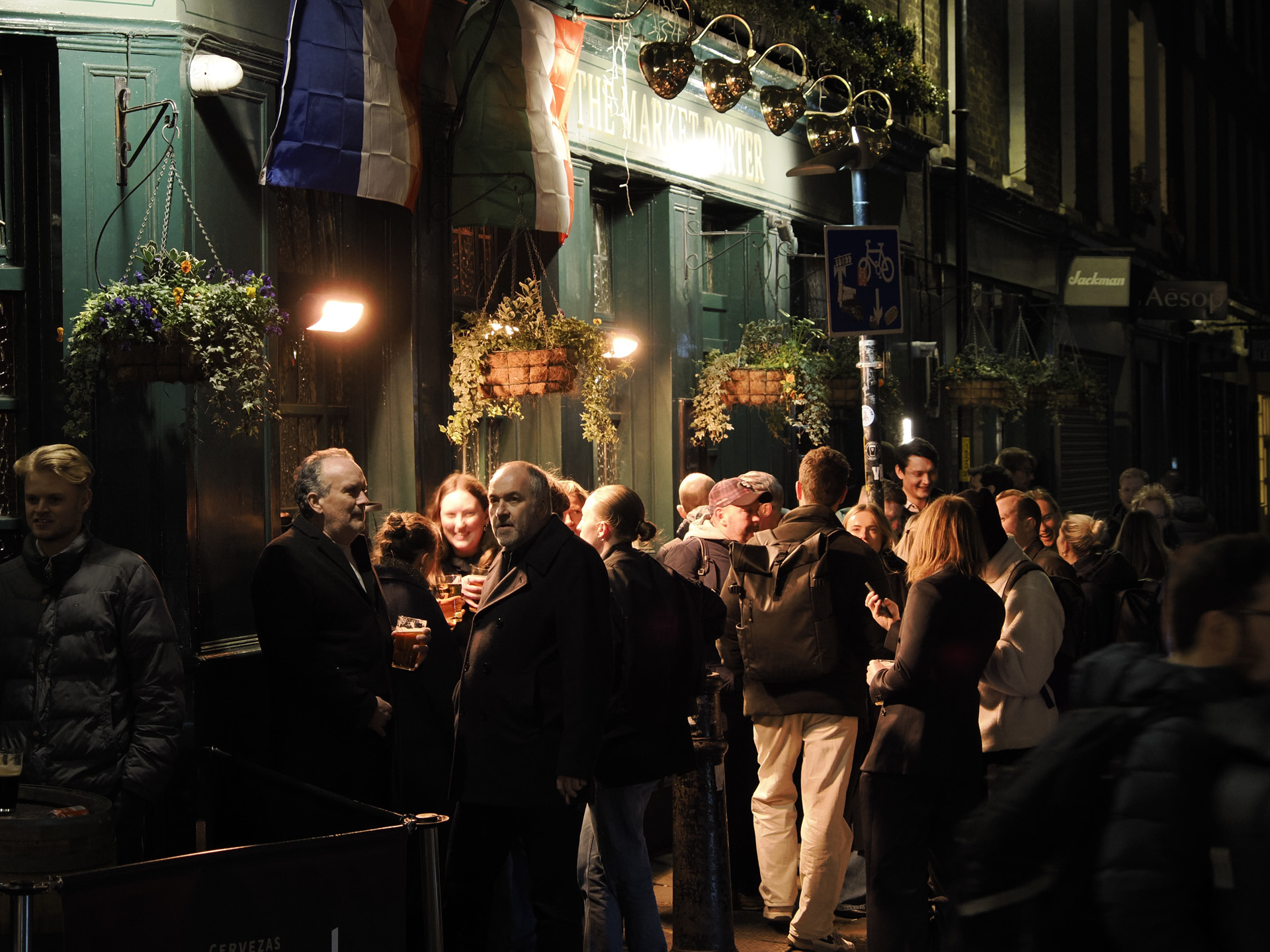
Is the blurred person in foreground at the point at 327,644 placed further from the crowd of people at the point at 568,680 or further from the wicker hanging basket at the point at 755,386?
the wicker hanging basket at the point at 755,386

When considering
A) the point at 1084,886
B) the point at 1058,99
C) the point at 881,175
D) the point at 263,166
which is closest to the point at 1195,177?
the point at 1058,99

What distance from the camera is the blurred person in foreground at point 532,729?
5633 mm

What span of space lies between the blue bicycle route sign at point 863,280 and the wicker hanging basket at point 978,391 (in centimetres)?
488

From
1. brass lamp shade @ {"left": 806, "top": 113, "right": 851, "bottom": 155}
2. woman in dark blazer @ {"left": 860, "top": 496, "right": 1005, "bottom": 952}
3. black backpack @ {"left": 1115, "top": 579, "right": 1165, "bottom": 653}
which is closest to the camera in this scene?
woman in dark blazer @ {"left": 860, "top": 496, "right": 1005, "bottom": 952}

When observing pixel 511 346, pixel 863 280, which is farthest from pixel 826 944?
pixel 863 280

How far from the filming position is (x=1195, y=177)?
34.5 m

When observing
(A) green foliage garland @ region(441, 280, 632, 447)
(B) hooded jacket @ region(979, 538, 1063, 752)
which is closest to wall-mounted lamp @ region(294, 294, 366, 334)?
(A) green foliage garland @ region(441, 280, 632, 447)

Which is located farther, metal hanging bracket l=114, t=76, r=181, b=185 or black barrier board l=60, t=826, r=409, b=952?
metal hanging bracket l=114, t=76, r=181, b=185

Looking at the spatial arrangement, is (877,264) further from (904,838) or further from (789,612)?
(904,838)

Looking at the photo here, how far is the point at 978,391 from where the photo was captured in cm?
1664

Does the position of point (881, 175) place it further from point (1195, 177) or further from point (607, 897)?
point (1195, 177)

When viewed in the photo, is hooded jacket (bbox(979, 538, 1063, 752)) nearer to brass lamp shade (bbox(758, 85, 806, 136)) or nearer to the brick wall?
brass lamp shade (bbox(758, 85, 806, 136))

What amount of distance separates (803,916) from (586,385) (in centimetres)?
381

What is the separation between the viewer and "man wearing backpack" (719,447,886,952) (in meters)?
6.94
